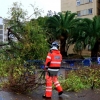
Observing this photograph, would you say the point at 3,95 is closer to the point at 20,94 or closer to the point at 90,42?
the point at 20,94

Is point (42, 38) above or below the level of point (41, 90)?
above

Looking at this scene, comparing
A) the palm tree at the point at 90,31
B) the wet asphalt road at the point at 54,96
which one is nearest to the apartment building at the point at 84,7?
the palm tree at the point at 90,31

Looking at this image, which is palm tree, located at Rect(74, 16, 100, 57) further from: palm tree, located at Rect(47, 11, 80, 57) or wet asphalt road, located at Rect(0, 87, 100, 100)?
wet asphalt road, located at Rect(0, 87, 100, 100)

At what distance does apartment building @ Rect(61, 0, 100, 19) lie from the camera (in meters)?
52.0

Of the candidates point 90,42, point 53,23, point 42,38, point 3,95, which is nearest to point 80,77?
point 3,95

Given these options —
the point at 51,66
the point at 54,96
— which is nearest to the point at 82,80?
the point at 54,96

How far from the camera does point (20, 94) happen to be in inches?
345

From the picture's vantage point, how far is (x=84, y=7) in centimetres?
5416

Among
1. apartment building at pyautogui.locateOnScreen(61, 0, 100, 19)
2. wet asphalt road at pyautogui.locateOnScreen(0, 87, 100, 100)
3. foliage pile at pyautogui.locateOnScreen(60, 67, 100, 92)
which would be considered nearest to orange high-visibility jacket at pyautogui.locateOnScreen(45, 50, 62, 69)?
wet asphalt road at pyautogui.locateOnScreen(0, 87, 100, 100)

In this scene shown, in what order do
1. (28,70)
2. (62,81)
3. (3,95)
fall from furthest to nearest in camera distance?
(62,81) → (28,70) → (3,95)

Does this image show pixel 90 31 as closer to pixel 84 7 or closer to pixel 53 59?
pixel 84 7

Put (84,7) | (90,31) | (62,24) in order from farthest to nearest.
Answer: (84,7)
(62,24)
(90,31)

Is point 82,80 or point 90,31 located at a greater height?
point 90,31

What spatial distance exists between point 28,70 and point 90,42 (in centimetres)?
2637
